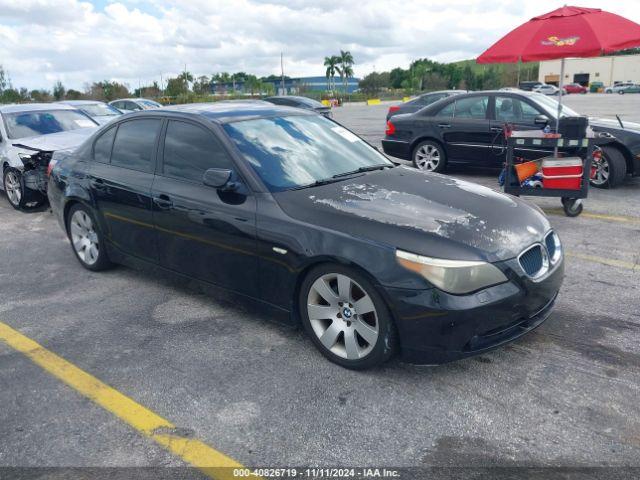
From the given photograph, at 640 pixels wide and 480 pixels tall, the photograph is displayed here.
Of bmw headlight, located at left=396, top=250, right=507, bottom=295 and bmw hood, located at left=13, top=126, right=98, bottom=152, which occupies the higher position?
bmw hood, located at left=13, top=126, right=98, bottom=152

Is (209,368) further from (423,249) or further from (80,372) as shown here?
(423,249)

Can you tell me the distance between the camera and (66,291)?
4898mm

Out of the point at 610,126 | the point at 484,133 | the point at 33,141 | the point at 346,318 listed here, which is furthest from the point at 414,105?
the point at 346,318

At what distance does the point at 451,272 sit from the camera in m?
2.93

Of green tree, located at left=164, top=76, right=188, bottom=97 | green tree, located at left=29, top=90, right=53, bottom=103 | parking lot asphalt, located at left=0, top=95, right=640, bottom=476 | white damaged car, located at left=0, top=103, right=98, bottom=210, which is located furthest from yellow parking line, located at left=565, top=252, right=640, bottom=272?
green tree, located at left=164, top=76, right=188, bottom=97

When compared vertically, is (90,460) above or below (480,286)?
below

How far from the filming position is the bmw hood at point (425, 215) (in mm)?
3068

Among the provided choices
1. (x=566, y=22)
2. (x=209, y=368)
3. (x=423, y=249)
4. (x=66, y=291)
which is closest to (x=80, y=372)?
(x=209, y=368)

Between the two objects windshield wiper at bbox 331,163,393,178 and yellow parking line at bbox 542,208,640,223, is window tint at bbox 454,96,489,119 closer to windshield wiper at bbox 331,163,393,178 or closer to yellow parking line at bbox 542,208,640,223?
yellow parking line at bbox 542,208,640,223

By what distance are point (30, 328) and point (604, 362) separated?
405 centimetres

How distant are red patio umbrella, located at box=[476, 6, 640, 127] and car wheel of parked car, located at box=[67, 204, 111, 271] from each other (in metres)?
5.31

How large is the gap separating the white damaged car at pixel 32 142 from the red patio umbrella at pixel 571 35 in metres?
6.17

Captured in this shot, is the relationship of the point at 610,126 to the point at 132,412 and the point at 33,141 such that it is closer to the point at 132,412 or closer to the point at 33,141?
the point at 132,412

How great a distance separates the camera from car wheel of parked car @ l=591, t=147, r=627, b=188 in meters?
8.04
